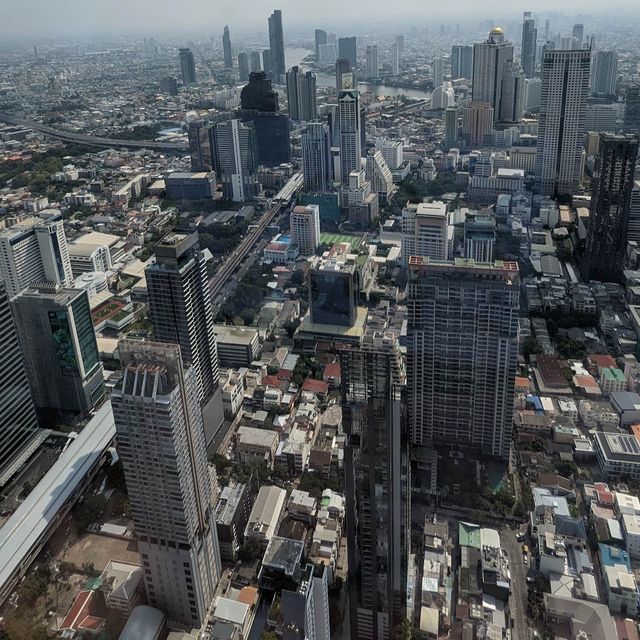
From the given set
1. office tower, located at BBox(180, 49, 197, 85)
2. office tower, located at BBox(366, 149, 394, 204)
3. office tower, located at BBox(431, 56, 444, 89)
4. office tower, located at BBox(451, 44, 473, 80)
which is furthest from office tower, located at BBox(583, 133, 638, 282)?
office tower, located at BBox(180, 49, 197, 85)

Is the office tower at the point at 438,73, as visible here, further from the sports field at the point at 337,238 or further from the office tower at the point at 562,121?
the sports field at the point at 337,238

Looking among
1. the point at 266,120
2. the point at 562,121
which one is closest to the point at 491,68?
the point at 562,121

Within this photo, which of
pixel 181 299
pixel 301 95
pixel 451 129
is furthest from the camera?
pixel 301 95

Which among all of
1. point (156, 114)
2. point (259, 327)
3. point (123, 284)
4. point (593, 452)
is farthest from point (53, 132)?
point (593, 452)

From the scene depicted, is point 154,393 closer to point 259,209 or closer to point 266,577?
point 266,577

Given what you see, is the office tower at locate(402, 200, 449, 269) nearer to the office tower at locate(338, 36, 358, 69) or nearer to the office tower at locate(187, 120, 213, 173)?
the office tower at locate(187, 120, 213, 173)

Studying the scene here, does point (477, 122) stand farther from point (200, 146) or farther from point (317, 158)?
point (200, 146)
